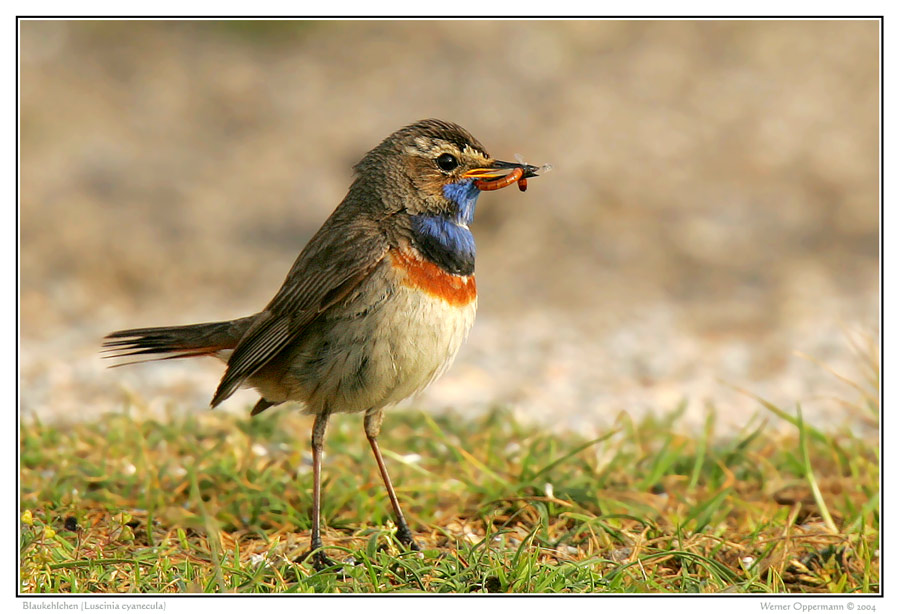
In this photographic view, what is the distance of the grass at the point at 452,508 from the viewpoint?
4.40m

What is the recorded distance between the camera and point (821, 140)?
40.5ft

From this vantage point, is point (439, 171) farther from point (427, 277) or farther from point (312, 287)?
point (312, 287)

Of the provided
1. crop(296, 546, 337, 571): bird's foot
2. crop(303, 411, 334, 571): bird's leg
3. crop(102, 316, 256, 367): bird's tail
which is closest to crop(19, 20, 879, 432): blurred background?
crop(102, 316, 256, 367): bird's tail

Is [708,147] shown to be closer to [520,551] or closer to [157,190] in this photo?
[157,190]

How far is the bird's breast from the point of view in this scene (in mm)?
4645

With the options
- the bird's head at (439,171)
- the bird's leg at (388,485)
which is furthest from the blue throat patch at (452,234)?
the bird's leg at (388,485)

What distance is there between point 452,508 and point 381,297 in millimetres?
1375

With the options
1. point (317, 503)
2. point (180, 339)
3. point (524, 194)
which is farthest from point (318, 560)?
point (524, 194)

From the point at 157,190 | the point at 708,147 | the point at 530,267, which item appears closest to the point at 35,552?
the point at 530,267

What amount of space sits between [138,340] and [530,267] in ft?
18.5

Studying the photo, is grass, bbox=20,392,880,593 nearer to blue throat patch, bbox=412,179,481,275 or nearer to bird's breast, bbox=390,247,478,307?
bird's breast, bbox=390,247,478,307

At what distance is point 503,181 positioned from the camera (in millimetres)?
4895

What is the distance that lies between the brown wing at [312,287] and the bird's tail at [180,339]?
0.19 m

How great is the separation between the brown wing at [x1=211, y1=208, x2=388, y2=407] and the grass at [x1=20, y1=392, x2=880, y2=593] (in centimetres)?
71
